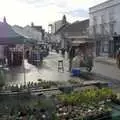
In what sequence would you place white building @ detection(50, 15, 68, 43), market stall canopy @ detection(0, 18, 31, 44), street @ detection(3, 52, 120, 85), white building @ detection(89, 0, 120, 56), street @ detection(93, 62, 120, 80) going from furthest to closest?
1. white building @ detection(50, 15, 68, 43)
2. white building @ detection(89, 0, 120, 56)
3. street @ detection(93, 62, 120, 80)
4. street @ detection(3, 52, 120, 85)
5. market stall canopy @ detection(0, 18, 31, 44)

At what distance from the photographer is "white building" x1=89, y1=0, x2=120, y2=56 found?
38.7m

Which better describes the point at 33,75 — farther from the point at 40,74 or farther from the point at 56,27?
the point at 56,27

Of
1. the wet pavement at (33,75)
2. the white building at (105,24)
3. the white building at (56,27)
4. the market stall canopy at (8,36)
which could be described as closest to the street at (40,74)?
the wet pavement at (33,75)

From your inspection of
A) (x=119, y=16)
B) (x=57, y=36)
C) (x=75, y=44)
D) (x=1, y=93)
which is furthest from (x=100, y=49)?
(x=57, y=36)

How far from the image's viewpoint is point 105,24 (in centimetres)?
4166

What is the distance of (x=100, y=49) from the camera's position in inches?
1689

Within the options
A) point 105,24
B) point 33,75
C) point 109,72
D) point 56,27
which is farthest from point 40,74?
point 56,27

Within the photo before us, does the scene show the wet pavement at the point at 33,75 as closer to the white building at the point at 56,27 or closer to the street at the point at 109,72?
the street at the point at 109,72

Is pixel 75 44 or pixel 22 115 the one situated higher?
pixel 75 44

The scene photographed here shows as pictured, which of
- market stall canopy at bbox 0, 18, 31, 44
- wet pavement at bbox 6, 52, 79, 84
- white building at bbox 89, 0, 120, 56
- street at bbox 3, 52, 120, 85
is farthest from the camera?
white building at bbox 89, 0, 120, 56

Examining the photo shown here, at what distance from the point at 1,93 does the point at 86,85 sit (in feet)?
12.8

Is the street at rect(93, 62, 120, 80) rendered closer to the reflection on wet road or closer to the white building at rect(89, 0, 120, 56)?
the reflection on wet road

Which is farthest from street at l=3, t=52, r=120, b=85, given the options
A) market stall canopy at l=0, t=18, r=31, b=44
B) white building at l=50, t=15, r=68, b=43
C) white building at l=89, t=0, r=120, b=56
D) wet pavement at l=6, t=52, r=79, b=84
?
white building at l=50, t=15, r=68, b=43

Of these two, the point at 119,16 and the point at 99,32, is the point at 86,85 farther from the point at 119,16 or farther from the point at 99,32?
the point at 99,32
